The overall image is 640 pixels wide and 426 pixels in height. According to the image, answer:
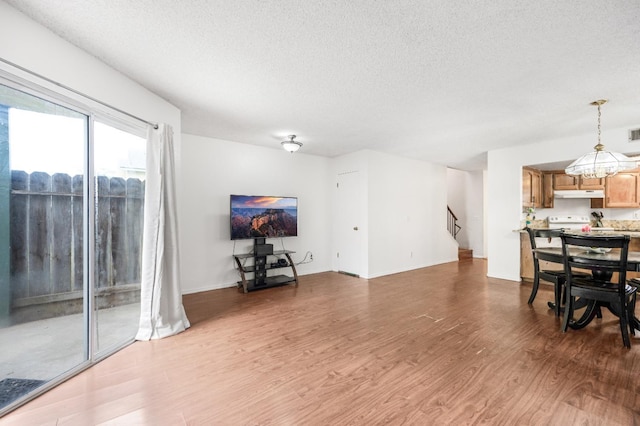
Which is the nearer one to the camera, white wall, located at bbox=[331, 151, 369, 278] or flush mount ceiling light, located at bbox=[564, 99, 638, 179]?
flush mount ceiling light, located at bbox=[564, 99, 638, 179]

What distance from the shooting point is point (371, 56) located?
2211 millimetres

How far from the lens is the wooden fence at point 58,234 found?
202 centimetres

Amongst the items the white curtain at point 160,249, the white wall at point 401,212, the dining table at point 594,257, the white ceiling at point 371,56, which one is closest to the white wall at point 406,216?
the white wall at point 401,212

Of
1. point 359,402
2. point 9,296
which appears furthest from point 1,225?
point 359,402

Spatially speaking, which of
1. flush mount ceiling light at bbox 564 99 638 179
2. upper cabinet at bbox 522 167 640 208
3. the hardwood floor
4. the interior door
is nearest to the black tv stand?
the hardwood floor

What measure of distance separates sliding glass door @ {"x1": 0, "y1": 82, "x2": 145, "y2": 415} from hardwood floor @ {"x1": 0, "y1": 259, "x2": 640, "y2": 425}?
299 mm

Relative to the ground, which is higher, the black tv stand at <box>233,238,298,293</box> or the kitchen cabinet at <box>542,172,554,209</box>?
the kitchen cabinet at <box>542,172,554,209</box>

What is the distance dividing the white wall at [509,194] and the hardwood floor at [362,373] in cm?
173

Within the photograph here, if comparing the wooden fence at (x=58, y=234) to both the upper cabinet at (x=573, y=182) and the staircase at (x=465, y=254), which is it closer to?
the upper cabinet at (x=573, y=182)

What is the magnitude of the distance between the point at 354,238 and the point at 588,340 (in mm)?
3521

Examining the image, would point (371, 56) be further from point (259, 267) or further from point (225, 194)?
point (259, 267)

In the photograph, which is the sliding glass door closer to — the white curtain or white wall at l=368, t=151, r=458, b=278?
the white curtain

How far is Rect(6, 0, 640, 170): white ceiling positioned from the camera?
171cm

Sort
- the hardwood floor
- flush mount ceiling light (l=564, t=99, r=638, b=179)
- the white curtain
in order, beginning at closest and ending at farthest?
1. the hardwood floor
2. the white curtain
3. flush mount ceiling light (l=564, t=99, r=638, b=179)
